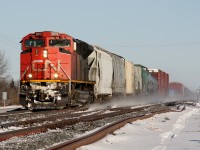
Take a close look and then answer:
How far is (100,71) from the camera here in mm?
27531

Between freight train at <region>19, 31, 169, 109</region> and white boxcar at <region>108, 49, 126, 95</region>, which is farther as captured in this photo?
white boxcar at <region>108, 49, 126, 95</region>

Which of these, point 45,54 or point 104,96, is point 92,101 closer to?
point 104,96

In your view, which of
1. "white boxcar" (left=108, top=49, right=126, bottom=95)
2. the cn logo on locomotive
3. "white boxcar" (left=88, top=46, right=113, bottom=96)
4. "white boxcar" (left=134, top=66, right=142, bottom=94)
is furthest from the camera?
"white boxcar" (left=134, top=66, right=142, bottom=94)

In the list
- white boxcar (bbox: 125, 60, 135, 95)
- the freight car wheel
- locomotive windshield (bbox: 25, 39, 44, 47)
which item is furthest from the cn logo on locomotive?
white boxcar (bbox: 125, 60, 135, 95)

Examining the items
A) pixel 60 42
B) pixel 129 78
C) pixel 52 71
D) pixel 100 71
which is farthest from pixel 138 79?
pixel 52 71

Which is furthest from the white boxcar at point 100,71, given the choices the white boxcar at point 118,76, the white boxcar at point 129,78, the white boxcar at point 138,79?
Answer: the white boxcar at point 138,79

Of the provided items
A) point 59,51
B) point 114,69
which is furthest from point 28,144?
point 114,69

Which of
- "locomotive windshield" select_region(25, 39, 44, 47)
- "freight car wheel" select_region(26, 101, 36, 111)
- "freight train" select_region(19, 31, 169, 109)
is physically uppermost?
"locomotive windshield" select_region(25, 39, 44, 47)

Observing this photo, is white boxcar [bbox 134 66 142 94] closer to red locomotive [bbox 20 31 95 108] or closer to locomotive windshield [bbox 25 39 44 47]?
red locomotive [bbox 20 31 95 108]

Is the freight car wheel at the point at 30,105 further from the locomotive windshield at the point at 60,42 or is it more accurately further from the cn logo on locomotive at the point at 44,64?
the locomotive windshield at the point at 60,42

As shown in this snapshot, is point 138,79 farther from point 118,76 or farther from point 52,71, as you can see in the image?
point 52,71

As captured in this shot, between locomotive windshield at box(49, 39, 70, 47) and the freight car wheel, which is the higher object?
locomotive windshield at box(49, 39, 70, 47)

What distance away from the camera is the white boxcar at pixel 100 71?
26.4 metres

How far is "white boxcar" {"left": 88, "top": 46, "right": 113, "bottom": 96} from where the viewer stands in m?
26.4
